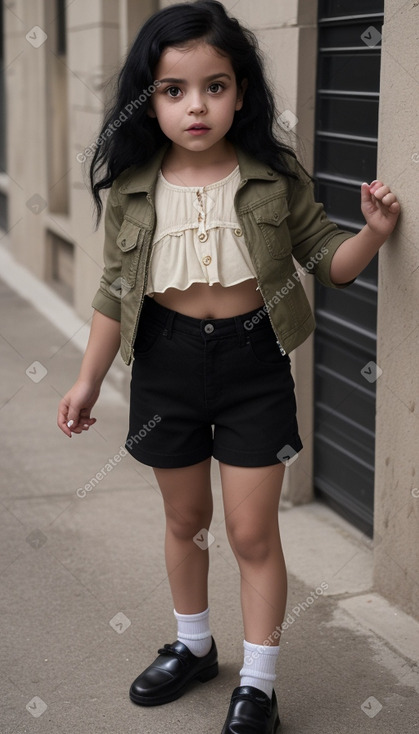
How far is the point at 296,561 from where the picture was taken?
384 cm

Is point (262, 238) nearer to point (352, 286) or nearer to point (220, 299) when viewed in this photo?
point (220, 299)

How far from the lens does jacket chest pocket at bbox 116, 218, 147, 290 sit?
263 centimetres

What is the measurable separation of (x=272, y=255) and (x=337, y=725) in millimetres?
1250

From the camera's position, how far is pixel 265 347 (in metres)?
2.66

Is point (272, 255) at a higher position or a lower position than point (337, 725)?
higher

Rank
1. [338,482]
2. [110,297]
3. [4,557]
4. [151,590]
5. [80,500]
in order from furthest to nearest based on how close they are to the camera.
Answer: [80,500]
[338,482]
[4,557]
[151,590]
[110,297]

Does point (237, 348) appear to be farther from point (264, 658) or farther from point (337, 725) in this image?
point (337, 725)

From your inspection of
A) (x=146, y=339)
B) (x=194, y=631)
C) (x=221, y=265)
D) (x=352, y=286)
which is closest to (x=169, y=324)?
(x=146, y=339)

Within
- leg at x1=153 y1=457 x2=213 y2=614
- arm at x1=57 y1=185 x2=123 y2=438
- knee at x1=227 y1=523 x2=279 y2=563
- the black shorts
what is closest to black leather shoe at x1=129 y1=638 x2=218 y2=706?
leg at x1=153 y1=457 x2=213 y2=614

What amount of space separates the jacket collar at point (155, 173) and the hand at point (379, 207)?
229 millimetres

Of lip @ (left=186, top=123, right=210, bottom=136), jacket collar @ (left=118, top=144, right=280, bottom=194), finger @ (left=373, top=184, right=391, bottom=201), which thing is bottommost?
finger @ (left=373, top=184, right=391, bottom=201)

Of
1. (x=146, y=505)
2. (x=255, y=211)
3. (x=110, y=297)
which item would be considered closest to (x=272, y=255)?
(x=255, y=211)

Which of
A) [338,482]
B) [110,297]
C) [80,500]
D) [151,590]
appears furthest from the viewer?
[80,500]

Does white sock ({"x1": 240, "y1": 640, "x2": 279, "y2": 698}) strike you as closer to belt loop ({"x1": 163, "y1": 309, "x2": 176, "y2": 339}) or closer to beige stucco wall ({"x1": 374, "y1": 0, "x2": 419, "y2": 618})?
beige stucco wall ({"x1": 374, "y1": 0, "x2": 419, "y2": 618})
